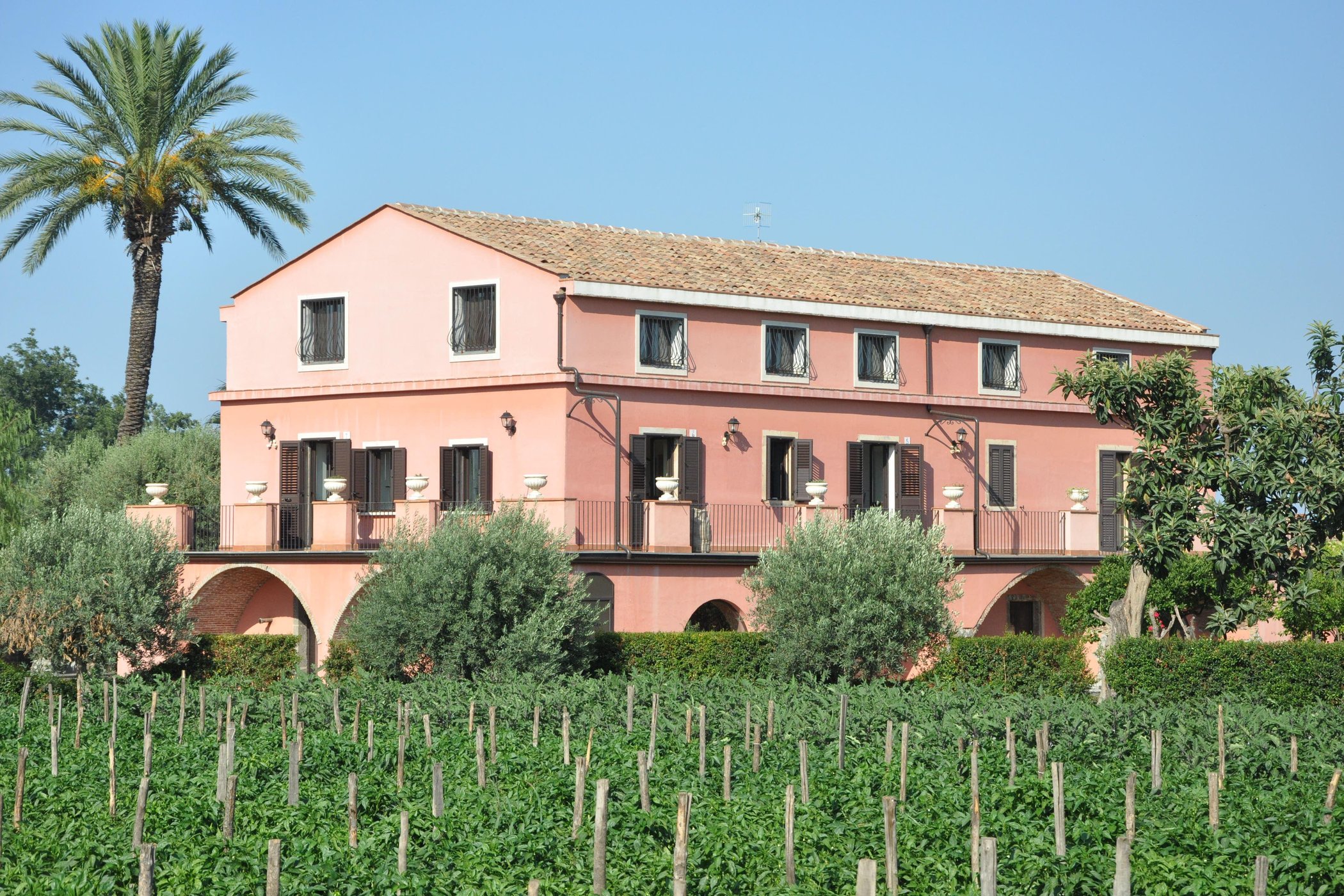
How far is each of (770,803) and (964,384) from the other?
20.4 m

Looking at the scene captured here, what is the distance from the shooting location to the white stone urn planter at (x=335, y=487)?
102ft

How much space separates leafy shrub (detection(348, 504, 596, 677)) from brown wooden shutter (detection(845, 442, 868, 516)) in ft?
26.2

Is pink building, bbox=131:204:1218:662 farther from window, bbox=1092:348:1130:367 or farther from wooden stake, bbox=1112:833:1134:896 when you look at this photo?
wooden stake, bbox=1112:833:1134:896

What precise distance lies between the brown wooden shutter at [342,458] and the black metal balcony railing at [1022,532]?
41.2 feet

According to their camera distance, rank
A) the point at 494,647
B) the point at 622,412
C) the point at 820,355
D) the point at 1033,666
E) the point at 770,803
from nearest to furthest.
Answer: the point at 770,803 → the point at 494,647 → the point at 1033,666 → the point at 622,412 → the point at 820,355

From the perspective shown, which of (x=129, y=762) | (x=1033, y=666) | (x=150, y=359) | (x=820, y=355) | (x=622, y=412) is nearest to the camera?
(x=129, y=762)

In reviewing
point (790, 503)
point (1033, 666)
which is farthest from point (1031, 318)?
point (1033, 666)

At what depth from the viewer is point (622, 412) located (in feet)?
103

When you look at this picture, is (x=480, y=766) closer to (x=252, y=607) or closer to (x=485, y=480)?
(x=485, y=480)

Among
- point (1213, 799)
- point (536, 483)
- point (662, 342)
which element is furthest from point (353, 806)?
point (662, 342)

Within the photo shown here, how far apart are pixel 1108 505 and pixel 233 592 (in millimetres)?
18145

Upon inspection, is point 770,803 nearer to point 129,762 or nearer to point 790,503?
point 129,762

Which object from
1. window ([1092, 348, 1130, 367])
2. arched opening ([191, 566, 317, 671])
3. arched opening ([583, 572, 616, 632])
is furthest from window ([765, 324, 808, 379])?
arched opening ([191, 566, 317, 671])

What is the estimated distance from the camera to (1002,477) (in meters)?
35.2
